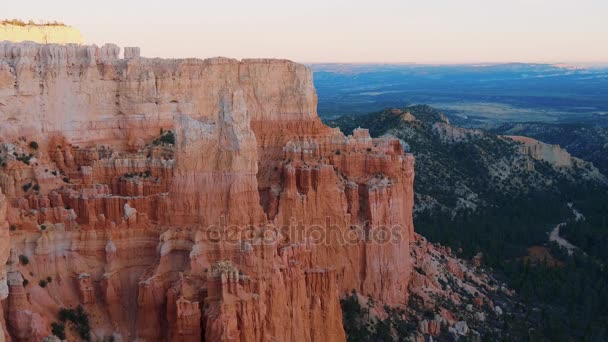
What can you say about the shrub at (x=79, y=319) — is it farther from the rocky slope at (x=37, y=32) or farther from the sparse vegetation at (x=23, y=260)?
the rocky slope at (x=37, y=32)

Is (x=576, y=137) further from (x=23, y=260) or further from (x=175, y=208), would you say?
(x=23, y=260)

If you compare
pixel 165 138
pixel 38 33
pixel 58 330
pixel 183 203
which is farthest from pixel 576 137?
Result: pixel 58 330

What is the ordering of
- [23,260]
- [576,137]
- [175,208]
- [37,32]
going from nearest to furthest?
[23,260]
[175,208]
[37,32]
[576,137]

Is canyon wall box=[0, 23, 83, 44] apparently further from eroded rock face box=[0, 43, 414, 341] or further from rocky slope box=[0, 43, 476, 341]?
eroded rock face box=[0, 43, 414, 341]

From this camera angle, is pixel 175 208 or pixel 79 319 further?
pixel 175 208

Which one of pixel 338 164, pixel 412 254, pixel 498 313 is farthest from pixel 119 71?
pixel 498 313

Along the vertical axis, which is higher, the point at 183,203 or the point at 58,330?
the point at 183,203

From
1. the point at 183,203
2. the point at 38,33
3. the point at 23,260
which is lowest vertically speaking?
the point at 23,260
